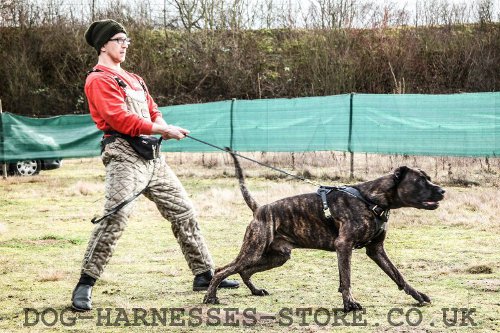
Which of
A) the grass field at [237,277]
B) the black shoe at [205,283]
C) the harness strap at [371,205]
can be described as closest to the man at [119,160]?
the black shoe at [205,283]

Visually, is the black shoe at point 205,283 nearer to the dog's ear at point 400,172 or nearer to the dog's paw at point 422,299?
the dog's paw at point 422,299

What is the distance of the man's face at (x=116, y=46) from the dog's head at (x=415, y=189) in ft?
6.88

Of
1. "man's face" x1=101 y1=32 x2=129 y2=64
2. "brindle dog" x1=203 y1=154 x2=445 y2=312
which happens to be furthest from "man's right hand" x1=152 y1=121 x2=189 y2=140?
"brindle dog" x1=203 y1=154 x2=445 y2=312

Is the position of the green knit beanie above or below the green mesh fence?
above

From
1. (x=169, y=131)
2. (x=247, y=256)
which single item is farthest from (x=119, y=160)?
(x=247, y=256)

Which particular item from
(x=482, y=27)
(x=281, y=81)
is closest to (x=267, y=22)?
(x=281, y=81)

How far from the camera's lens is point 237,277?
6590 mm

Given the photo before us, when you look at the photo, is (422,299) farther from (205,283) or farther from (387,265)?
(205,283)

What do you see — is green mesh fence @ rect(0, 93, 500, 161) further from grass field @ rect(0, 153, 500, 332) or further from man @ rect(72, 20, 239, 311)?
man @ rect(72, 20, 239, 311)

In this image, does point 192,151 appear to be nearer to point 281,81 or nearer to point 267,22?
point 281,81

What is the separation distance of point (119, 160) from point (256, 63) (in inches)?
877

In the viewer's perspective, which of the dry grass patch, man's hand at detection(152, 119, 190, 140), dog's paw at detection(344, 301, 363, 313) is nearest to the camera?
dog's paw at detection(344, 301, 363, 313)

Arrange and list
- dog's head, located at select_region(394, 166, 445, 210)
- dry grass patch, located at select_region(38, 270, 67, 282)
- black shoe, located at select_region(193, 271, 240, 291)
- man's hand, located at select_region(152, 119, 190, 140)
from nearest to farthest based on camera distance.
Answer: dog's head, located at select_region(394, 166, 445, 210)
man's hand, located at select_region(152, 119, 190, 140)
black shoe, located at select_region(193, 271, 240, 291)
dry grass patch, located at select_region(38, 270, 67, 282)

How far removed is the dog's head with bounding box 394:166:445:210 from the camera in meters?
5.25
